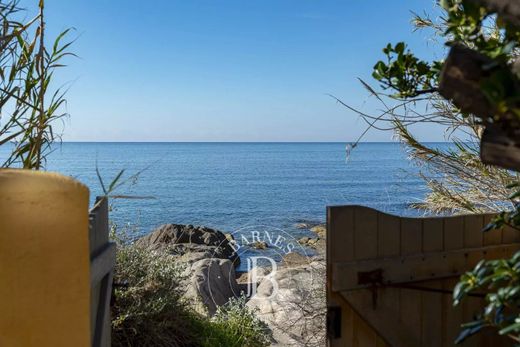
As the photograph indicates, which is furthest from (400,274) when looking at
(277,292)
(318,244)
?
Result: (318,244)

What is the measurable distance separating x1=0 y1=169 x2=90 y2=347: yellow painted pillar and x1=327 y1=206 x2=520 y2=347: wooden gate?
115 centimetres

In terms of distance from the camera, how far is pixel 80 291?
1.67 metres

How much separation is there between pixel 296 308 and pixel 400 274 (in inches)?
99.1

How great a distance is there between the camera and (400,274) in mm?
2475

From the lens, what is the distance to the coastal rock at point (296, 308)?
4395 mm

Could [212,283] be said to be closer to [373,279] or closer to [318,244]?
[318,244]

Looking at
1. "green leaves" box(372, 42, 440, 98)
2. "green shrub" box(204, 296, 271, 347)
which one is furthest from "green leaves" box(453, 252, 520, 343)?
"green shrub" box(204, 296, 271, 347)

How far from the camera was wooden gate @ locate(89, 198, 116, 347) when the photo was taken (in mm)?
1999

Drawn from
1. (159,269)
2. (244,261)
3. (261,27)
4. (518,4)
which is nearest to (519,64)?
(518,4)

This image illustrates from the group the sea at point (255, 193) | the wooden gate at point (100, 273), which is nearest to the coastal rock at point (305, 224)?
the sea at point (255, 193)

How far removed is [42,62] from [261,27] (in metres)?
40.3

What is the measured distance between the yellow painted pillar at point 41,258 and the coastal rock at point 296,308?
9.87 feet

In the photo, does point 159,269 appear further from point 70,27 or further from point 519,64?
point 519,64

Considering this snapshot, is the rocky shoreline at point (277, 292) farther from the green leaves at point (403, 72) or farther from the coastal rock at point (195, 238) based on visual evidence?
the green leaves at point (403, 72)
